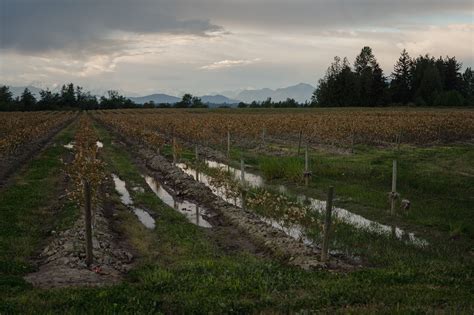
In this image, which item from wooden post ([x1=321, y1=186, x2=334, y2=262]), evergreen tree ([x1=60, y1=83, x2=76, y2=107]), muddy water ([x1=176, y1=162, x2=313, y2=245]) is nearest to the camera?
wooden post ([x1=321, y1=186, x2=334, y2=262])

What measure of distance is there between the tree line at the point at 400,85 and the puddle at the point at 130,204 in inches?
3198

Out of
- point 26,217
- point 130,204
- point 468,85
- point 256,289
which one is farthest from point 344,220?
point 468,85

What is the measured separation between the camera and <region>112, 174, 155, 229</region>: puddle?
1545 cm

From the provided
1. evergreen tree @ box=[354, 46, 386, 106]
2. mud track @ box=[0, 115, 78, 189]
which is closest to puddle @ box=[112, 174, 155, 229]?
mud track @ box=[0, 115, 78, 189]

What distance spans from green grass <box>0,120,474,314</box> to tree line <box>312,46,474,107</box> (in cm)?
8824

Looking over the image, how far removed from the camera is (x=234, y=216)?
15.3 meters

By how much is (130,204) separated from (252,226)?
605cm

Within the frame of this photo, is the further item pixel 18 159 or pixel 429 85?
pixel 429 85

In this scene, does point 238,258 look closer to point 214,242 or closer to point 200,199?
point 214,242

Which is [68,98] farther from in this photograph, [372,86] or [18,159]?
[18,159]

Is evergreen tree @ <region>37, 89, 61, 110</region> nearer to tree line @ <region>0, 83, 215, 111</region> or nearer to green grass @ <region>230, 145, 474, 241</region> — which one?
tree line @ <region>0, 83, 215, 111</region>

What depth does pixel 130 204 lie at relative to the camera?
18.0 metres

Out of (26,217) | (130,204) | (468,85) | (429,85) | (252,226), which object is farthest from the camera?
(468,85)

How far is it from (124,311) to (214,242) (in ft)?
19.1
